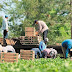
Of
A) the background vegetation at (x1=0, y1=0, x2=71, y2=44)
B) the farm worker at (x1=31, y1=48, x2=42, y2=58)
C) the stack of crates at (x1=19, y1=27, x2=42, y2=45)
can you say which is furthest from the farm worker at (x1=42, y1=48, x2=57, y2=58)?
the background vegetation at (x1=0, y1=0, x2=71, y2=44)

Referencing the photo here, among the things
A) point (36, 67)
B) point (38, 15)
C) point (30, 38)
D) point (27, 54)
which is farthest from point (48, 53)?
point (38, 15)

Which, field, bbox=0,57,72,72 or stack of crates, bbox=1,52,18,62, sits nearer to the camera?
field, bbox=0,57,72,72

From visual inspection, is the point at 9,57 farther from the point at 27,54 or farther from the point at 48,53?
the point at 48,53

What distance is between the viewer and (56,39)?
42.3m

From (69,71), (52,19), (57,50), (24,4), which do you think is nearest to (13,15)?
(24,4)

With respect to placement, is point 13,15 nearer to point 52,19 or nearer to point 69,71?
point 52,19

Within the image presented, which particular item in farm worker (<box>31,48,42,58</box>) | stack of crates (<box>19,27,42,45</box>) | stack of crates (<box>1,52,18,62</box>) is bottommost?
farm worker (<box>31,48,42,58</box>)

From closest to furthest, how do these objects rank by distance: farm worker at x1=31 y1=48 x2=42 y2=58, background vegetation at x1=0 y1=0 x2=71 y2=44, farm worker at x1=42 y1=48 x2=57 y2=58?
farm worker at x1=42 y1=48 x2=57 y2=58
farm worker at x1=31 y1=48 x2=42 y2=58
background vegetation at x1=0 y1=0 x2=71 y2=44

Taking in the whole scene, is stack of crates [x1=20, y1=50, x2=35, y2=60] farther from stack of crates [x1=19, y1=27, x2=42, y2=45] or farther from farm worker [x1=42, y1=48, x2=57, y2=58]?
stack of crates [x1=19, y1=27, x2=42, y2=45]

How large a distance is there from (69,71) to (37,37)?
9.70 m

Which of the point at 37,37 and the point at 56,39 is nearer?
the point at 37,37

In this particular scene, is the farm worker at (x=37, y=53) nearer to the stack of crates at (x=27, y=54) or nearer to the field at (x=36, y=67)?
the stack of crates at (x=27, y=54)

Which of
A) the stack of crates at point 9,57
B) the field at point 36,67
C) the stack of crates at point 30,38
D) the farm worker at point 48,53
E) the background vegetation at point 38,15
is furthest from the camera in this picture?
the background vegetation at point 38,15

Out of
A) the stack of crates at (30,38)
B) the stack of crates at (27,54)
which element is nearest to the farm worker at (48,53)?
the stack of crates at (30,38)
